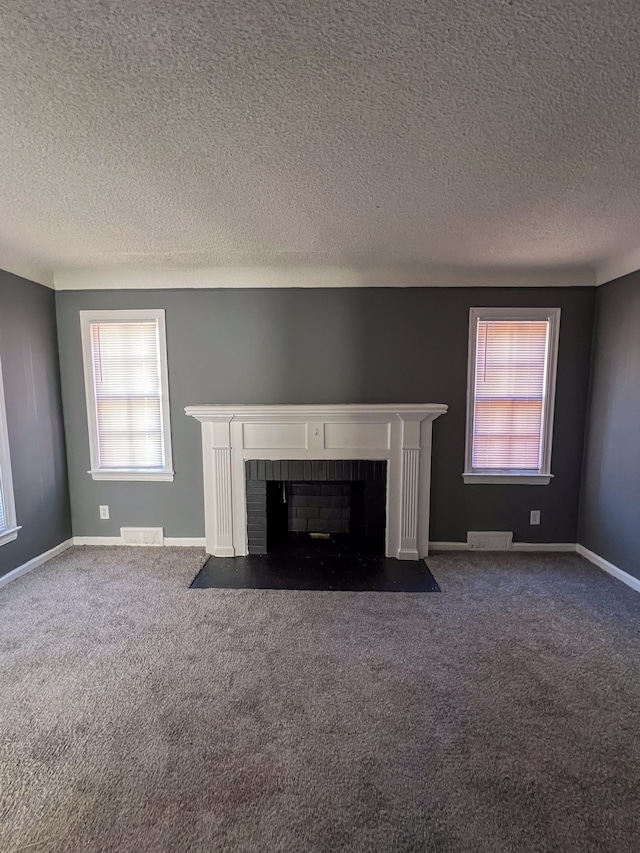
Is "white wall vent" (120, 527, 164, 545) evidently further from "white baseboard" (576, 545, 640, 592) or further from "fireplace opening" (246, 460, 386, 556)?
"white baseboard" (576, 545, 640, 592)

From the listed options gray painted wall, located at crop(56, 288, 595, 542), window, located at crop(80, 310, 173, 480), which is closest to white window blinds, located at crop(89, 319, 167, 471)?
window, located at crop(80, 310, 173, 480)

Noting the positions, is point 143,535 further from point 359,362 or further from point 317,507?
point 359,362

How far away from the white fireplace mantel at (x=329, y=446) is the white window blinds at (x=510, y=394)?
1.88 ft

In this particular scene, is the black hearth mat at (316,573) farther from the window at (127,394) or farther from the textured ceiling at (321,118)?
the textured ceiling at (321,118)

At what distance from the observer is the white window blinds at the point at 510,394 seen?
3066 mm

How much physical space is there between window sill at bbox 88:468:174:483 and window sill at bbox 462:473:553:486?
8.85ft

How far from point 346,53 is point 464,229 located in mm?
1451

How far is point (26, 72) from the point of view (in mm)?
1085

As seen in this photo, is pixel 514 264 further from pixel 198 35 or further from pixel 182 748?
pixel 182 748

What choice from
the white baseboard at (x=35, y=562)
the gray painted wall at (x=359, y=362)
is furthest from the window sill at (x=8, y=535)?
the gray painted wall at (x=359, y=362)

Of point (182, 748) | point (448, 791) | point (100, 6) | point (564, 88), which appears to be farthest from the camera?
point (182, 748)

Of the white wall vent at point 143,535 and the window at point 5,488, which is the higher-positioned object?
the window at point 5,488

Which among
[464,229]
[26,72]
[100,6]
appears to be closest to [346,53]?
[100,6]

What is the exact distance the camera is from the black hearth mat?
263 cm
